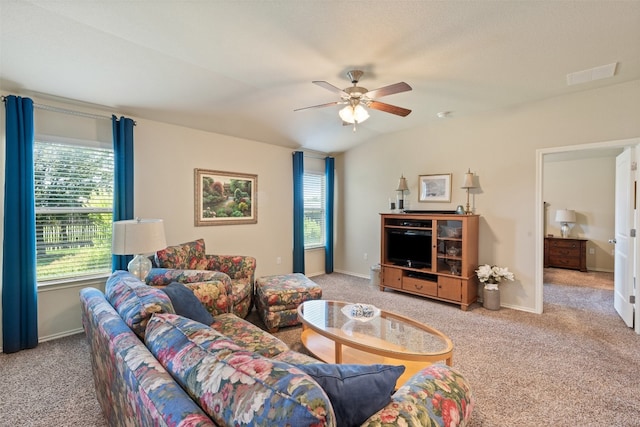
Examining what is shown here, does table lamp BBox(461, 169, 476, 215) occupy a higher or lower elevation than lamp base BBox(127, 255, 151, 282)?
higher

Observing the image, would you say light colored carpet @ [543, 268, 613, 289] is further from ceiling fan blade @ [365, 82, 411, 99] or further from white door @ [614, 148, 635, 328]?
ceiling fan blade @ [365, 82, 411, 99]

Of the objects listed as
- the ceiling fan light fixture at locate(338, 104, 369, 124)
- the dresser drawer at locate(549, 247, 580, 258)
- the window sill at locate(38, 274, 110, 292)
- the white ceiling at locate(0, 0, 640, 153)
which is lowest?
the dresser drawer at locate(549, 247, 580, 258)

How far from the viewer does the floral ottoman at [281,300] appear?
317cm

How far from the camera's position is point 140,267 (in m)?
2.61

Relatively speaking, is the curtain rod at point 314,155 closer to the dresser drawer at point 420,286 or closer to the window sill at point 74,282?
the dresser drawer at point 420,286

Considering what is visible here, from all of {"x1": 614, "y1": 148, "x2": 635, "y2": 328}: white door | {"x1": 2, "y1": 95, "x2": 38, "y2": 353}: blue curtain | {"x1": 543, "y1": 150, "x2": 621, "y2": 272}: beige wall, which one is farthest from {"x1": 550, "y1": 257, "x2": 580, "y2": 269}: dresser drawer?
{"x1": 2, "y1": 95, "x2": 38, "y2": 353}: blue curtain

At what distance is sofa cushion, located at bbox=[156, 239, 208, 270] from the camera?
129 inches

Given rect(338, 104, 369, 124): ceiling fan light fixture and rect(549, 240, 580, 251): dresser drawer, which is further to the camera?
rect(549, 240, 580, 251): dresser drawer

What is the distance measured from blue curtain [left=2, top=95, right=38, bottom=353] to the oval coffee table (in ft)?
8.56

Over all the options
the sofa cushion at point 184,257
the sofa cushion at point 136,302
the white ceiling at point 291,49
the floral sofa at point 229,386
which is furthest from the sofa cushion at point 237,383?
the sofa cushion at point 184,257

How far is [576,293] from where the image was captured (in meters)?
4.56

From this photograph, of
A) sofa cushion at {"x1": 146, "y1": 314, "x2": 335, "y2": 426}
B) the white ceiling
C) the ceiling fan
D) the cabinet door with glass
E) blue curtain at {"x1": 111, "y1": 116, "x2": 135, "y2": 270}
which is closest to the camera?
sofa cushion at {"x1": 146, "y1": 314, "x2": 335, "y2": 426}

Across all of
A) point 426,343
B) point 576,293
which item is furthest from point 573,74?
point 576,293

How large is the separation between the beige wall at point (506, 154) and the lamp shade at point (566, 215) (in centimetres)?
348
